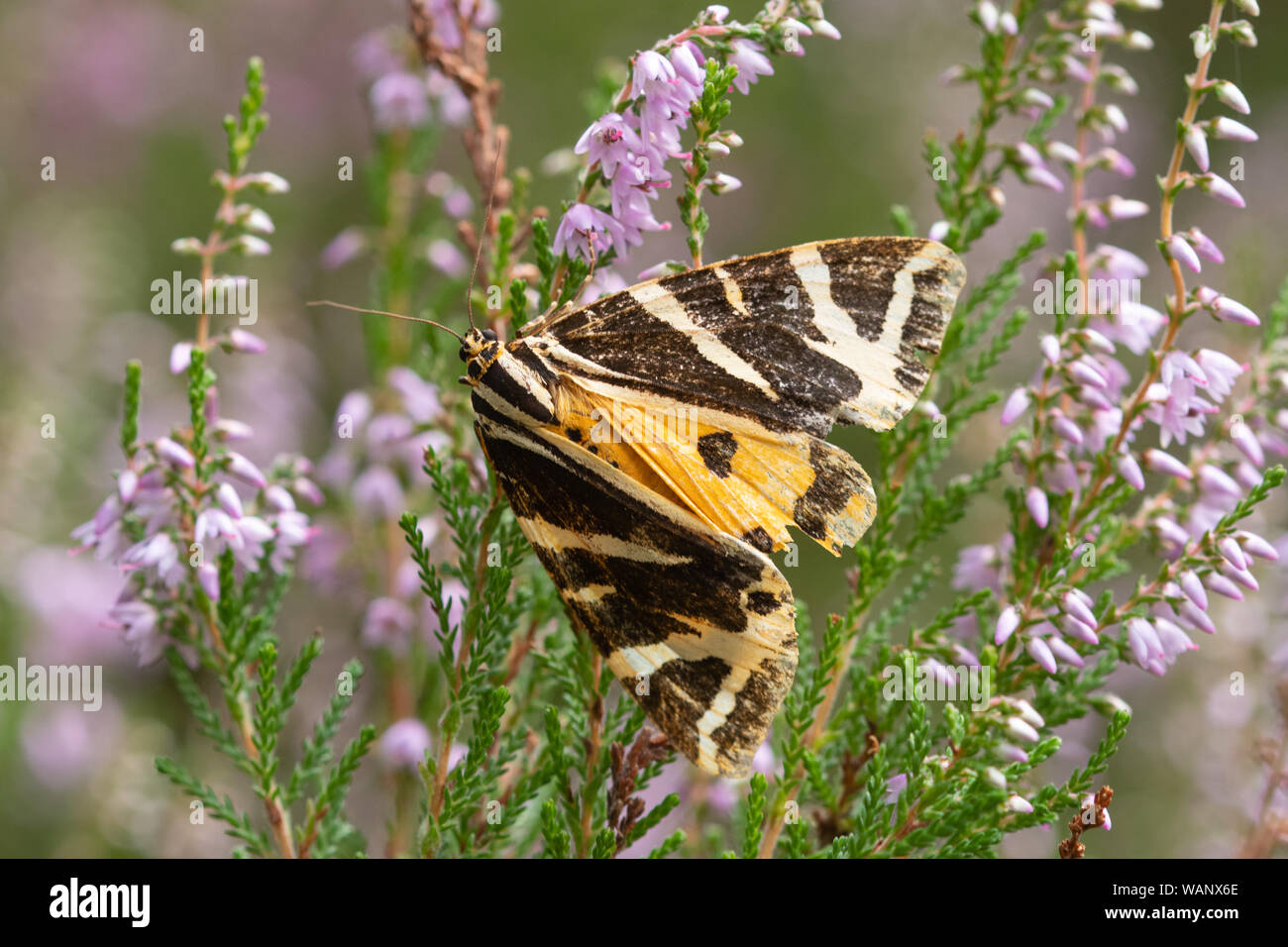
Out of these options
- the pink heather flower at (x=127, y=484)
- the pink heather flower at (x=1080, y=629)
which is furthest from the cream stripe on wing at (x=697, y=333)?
the pink heather flower at (x=127, y=484)

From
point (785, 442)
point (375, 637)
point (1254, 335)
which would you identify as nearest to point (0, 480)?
point (375, 637)

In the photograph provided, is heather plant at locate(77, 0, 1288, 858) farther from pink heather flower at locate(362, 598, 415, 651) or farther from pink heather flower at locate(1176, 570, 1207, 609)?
pink heather flower at locate(362, 598, 415, 651)

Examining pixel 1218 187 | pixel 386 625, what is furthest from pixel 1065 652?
pixel 386 625

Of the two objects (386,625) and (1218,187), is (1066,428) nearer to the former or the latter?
(1218,187)

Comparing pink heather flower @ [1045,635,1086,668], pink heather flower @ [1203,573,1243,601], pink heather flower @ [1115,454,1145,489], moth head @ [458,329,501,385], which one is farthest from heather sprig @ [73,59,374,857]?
pink heather flower @ [1203,573,1243,601]

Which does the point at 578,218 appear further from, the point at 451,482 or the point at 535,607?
the point at 535,607

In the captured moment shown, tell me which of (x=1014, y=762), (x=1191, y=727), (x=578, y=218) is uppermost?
(x=578, y=218)

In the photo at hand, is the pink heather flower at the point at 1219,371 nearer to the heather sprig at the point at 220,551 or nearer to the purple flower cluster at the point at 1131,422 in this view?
the purple flower cluster at the point at 1131,422

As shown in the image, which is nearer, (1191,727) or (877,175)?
(1191,727)
